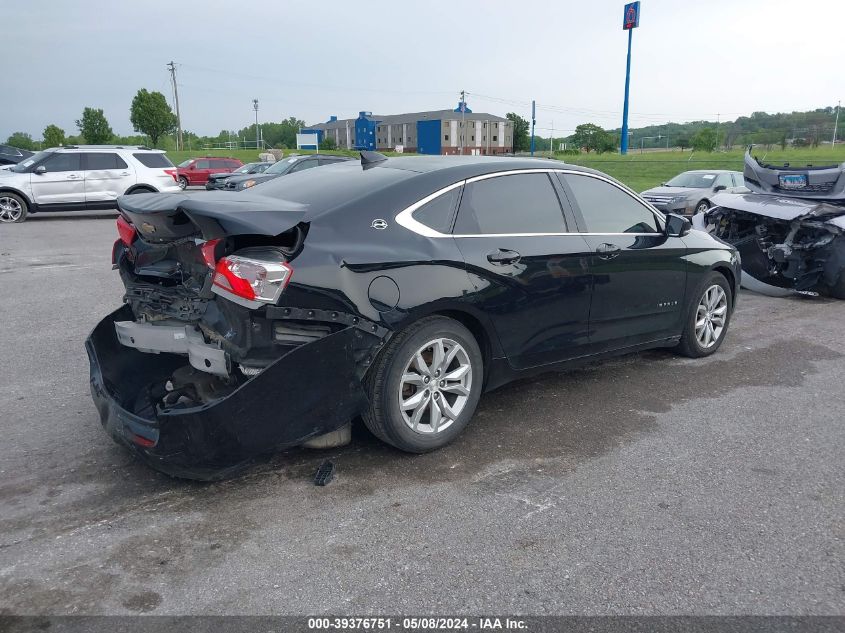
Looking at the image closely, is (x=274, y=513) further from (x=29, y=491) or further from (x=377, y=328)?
(x=29, y=491)

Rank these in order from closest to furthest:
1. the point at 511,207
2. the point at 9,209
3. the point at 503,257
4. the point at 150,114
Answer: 1. the point at 503,257
2. the point at 511,207
3. the point at 9,209
4. the point at 150,114

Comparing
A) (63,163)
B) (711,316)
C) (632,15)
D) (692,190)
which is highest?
(632,15)

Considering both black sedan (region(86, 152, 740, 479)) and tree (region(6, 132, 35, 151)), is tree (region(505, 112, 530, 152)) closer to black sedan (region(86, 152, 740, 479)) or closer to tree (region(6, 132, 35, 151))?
tree (region(6, 132, 35, 151))

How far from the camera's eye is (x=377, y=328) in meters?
3.64

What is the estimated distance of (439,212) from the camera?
412 cm

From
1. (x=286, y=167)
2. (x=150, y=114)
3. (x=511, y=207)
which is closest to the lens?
(x=511, y=207)

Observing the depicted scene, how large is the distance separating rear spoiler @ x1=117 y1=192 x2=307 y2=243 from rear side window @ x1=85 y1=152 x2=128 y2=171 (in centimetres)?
1514

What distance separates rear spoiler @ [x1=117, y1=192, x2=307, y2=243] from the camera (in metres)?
3.38

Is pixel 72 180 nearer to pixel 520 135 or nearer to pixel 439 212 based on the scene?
pixel 439 212

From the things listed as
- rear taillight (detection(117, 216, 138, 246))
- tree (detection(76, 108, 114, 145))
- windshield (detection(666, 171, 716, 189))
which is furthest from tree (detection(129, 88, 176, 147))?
rear taillight (detection(117, 216, 138, 246))

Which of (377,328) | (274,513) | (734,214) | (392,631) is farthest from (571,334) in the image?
(734,214)

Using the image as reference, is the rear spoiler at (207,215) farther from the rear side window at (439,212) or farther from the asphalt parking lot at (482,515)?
the asphalt parking lot at (482,515)

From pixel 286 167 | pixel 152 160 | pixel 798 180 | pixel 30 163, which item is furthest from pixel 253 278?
pixel 286 167

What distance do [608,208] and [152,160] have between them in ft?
53.2
